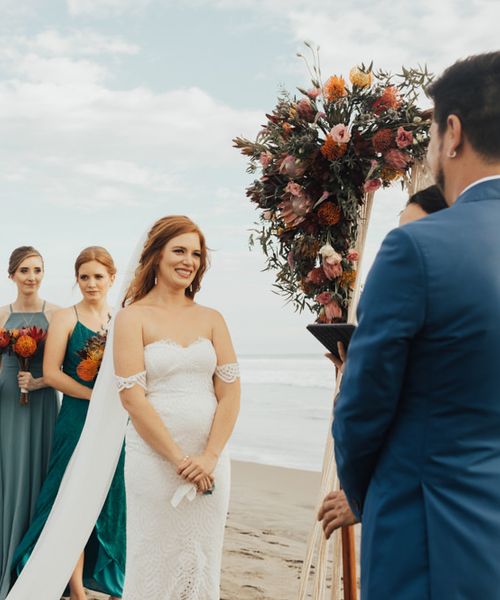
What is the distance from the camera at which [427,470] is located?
1.75 meters

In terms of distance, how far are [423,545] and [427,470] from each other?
17 centimetres

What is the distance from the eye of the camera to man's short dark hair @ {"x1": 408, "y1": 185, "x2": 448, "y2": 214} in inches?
110

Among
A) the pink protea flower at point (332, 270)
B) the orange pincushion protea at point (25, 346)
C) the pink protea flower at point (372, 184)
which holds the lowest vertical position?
the orange pincushion protea at point (25, 346)

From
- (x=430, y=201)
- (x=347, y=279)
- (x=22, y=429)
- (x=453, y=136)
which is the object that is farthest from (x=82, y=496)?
(x=453, y=136)

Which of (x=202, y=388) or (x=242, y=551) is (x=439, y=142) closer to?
(x=202, y=388)

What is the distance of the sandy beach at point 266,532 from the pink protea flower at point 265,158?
2.07 metres

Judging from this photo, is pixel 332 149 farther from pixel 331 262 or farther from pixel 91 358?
pixel 91 358

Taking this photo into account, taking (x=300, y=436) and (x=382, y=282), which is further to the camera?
(x=300, y=436)

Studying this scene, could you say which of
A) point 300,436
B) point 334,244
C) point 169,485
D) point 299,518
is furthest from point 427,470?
point 300,436

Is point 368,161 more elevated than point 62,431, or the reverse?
point 368,161

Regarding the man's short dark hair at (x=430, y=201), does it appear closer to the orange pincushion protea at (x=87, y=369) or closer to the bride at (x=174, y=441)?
the bride at (x=174, y=441)

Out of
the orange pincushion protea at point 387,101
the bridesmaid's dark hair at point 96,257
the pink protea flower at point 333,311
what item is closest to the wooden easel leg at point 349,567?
the pink protea flower at point 333,311

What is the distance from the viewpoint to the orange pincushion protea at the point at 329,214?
3.61 m

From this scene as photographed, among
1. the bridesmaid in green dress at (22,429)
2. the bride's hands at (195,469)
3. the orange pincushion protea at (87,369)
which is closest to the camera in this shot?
the bride's hands at (195,469)
